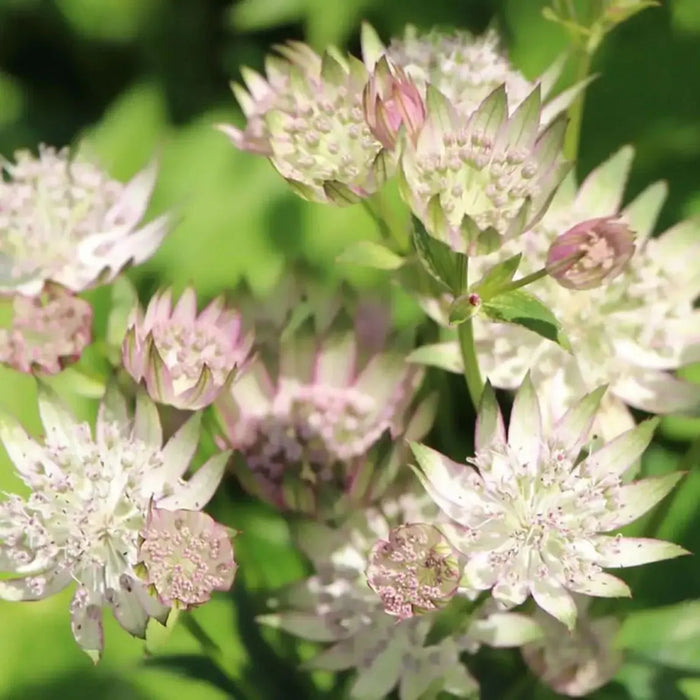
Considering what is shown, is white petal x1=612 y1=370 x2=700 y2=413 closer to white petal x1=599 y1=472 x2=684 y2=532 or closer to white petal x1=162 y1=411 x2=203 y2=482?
white petal x1=599 y1=472 x2=684 y2=532

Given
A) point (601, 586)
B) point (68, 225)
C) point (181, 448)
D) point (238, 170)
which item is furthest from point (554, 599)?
point (238, 170)

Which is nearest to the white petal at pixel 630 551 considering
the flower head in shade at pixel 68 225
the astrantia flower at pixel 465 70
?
the astrantia flower at pixel 465 70

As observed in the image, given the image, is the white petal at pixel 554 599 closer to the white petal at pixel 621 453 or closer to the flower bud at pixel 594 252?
the white petal at pixel 621 453

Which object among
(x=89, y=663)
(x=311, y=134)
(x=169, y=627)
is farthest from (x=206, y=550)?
(x=89, y=663)

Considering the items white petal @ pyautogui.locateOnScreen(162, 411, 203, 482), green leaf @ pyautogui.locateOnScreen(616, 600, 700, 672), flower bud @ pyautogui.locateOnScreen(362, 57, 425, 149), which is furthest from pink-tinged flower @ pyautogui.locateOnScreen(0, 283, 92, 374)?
green leaf @ pyautogui.locateOnScreen(616, 600, 700, 672)

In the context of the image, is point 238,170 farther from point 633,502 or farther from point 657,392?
point 633,502

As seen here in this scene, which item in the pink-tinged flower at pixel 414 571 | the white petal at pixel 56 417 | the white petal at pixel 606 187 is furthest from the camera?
the white petal at pixel 606 187
